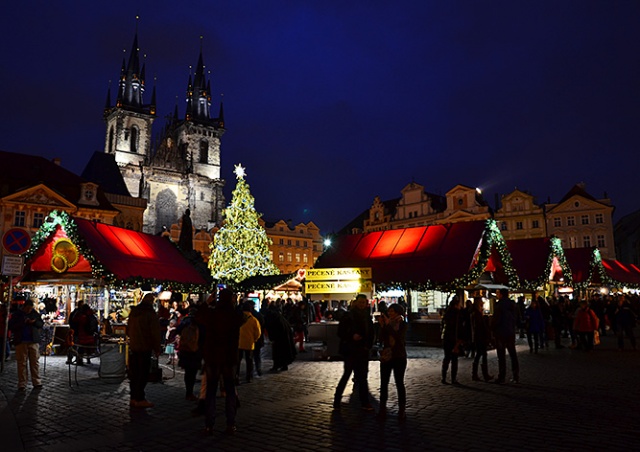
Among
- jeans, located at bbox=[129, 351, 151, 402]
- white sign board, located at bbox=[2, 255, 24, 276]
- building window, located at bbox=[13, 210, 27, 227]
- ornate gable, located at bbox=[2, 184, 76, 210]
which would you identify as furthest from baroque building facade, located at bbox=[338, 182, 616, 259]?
jeans, located at bbox=[129, 351, 151, 402]

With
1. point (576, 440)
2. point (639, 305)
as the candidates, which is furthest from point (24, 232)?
point (639, 305)

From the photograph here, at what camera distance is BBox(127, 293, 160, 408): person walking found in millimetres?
7863

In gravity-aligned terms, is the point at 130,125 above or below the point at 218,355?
above

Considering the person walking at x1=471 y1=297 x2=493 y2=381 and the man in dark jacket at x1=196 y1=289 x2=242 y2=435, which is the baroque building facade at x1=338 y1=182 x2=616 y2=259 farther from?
the man in dark jacket at x1=196 y1=289 x2=242 y2=435

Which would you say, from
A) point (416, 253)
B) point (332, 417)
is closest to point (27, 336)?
point (332, 417)

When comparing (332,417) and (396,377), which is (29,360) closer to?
(332,417)

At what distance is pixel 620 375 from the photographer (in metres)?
10.6

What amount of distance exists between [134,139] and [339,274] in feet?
239

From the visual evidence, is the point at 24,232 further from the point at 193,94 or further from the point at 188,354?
the point at 193,94

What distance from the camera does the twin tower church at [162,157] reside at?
7700 cm

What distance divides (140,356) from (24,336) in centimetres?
321

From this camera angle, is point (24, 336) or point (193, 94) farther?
point (193, 94)

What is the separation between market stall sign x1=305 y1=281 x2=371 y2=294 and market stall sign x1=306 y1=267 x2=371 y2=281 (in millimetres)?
115

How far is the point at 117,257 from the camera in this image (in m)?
17.2
